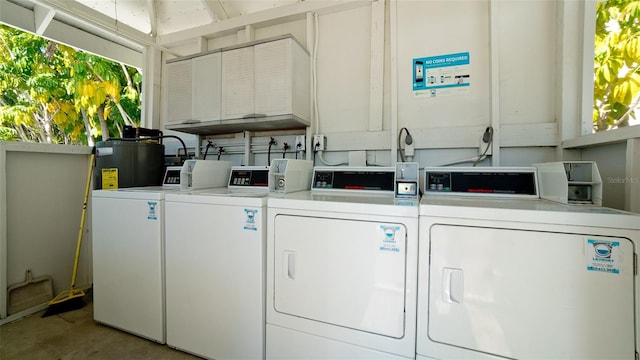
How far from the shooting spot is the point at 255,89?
2.18 meters

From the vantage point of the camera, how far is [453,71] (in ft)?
6.66

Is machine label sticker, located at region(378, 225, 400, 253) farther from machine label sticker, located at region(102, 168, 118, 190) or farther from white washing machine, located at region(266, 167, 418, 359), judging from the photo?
machine label sticker, located at region(102, 168, 118, 190)

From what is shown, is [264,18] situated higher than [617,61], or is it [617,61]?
[264,18]

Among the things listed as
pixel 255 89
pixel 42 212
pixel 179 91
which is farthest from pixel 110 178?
pixel 255 89

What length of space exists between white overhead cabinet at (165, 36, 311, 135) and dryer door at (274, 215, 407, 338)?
1.12 meters

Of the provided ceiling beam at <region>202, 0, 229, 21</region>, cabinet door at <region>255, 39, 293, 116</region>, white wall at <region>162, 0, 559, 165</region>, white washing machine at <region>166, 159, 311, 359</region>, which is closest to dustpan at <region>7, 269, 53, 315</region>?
white washing machine at <region>166, 159, 311, 359</region>

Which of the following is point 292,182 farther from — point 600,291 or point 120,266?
point 600,291

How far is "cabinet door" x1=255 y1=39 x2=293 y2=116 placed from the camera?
2.07 metres

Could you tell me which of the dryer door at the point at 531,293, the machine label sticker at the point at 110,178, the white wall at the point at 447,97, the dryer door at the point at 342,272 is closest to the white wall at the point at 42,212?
the machine label sticker at the point at 110,178

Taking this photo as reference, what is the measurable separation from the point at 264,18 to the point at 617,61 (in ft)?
9.16

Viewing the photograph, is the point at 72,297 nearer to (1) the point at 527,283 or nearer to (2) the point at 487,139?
(1) the point at 527,283

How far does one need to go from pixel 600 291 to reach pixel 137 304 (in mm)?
2468

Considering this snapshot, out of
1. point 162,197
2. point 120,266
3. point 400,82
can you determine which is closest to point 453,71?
point 400,82

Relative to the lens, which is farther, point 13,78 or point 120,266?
point 13,78
